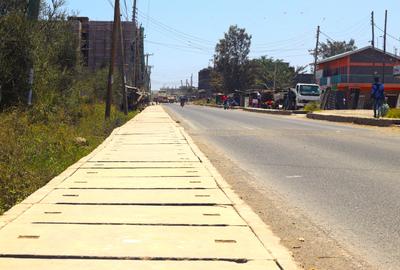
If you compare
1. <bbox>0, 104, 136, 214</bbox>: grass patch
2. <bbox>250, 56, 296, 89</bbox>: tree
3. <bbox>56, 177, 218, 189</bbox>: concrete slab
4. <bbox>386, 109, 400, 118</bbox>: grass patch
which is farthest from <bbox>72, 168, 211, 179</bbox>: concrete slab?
<bbox>250, 56, 296, 89</bbox>: tree

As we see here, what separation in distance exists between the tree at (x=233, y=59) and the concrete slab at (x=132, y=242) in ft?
343

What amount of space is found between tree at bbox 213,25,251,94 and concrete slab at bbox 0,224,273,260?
105 meters

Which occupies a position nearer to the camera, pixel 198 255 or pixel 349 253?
pixel 198 255

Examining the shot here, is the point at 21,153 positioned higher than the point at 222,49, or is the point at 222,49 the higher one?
the point at 222,49

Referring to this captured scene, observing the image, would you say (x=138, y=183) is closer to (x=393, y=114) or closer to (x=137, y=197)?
(x=137, y=197)

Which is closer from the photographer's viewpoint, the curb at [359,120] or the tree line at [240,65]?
the curb at [359,120]

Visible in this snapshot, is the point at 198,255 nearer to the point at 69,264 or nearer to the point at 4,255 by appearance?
the point at 69,264

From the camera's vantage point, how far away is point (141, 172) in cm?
1012

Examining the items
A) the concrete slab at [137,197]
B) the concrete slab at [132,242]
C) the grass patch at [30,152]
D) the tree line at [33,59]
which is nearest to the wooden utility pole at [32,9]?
the tree line at [33,59]

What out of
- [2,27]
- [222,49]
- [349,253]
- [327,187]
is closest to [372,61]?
[222,49]

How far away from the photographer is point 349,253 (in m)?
5.68

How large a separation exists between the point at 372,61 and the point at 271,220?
202ft

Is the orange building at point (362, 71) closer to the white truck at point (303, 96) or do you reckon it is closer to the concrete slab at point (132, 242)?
the white truck at point (303, 96)

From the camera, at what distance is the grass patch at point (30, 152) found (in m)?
8.45
